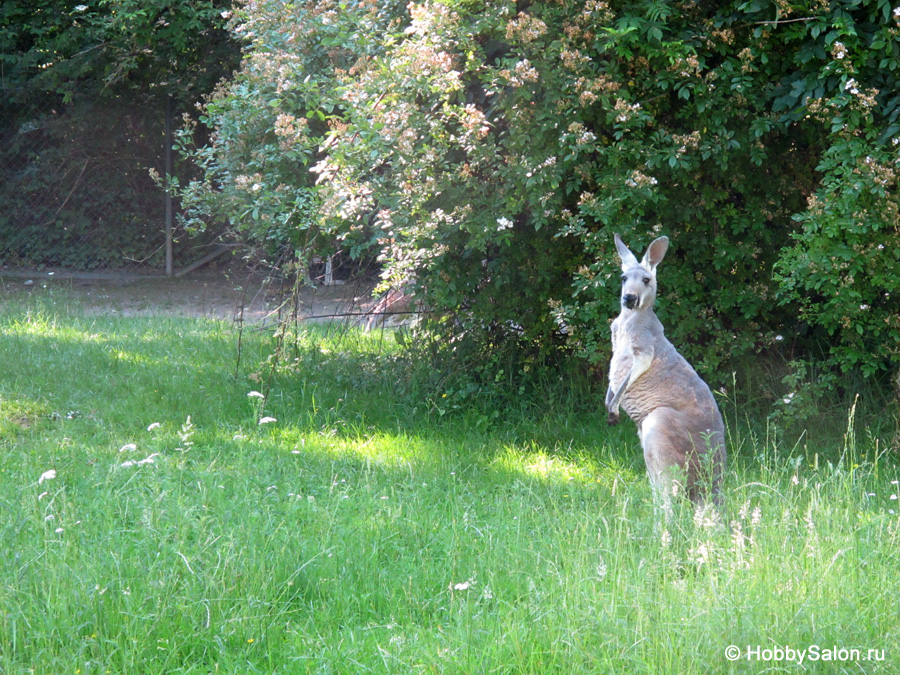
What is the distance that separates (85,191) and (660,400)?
1305 centimetres

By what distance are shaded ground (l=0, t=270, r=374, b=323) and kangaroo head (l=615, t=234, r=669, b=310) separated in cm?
658

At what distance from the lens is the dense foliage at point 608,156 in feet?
18.0

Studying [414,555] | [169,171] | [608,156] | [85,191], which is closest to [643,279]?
[608,156]

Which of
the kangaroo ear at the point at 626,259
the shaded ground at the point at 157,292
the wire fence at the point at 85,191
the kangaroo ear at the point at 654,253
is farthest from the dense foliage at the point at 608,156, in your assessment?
the wire fence at the point at 85,191

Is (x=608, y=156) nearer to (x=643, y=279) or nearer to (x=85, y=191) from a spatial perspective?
(x=643, y=279)

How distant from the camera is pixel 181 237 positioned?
15.3 metres

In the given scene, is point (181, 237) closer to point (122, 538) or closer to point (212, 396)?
point (212, 396)

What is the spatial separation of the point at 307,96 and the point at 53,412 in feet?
10.3

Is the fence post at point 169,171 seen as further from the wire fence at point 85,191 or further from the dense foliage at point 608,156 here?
the dense foliage at point 608,156

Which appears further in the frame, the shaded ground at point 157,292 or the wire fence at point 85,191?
the wire fence at point 85,191

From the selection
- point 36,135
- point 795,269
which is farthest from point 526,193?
point 36,135

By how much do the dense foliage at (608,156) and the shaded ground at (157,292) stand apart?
14.5ft

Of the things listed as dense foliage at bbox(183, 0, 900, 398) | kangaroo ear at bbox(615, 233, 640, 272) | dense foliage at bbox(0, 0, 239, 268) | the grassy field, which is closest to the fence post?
dense foliage at bbox(0, 0, 239, 268)

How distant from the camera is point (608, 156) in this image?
581 centimetres
